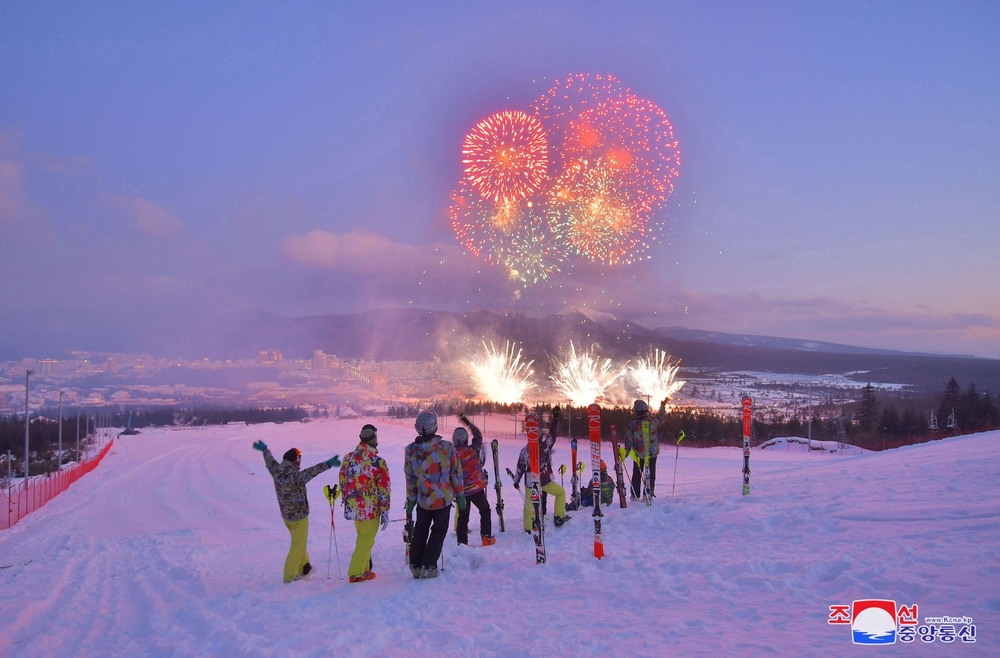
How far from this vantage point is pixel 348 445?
45562 mm

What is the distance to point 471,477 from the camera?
965 cm

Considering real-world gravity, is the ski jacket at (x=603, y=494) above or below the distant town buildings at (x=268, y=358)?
below

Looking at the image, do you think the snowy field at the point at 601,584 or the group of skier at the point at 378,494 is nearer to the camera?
the snowy field at the point at 601,584

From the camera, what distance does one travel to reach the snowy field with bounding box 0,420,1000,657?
5.08 m

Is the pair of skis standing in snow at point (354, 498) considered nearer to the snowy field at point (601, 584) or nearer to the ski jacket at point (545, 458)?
the snowy field at point (601, 584)

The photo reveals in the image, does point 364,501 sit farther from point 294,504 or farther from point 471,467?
point 471,467

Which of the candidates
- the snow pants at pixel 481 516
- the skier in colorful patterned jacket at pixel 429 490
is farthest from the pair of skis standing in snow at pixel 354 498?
the snow pants at pixel 481 516

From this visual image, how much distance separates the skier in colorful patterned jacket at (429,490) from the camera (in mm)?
7828

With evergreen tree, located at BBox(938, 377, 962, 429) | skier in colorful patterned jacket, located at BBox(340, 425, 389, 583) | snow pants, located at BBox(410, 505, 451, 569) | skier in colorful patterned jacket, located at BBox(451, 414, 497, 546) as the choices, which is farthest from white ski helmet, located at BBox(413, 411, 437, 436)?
evergreen tree, located at BBox(938, 377, 962, 429)

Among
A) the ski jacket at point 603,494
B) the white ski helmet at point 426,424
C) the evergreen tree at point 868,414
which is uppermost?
the white ski helmet at point 426,424

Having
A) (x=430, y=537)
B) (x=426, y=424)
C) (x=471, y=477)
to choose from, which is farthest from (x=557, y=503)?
(x=426, y=424)

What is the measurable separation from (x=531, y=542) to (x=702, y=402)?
140 meters

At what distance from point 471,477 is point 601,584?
340cm

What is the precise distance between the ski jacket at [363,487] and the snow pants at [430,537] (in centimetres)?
56
